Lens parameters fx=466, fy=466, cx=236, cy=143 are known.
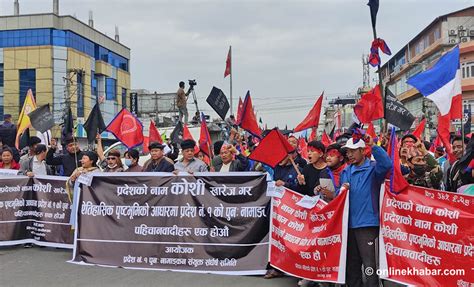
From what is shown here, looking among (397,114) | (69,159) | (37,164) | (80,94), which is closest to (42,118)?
(37,164)

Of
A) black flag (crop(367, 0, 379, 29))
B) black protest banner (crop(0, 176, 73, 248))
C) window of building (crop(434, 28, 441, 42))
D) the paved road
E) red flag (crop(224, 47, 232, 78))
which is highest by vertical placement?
→ window of building (crop(434, 28, 441, 42))

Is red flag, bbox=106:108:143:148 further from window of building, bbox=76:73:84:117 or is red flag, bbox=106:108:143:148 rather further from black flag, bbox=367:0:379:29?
window of building, bbox=76:73:84:117

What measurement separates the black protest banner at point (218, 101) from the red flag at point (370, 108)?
2942 millimetres

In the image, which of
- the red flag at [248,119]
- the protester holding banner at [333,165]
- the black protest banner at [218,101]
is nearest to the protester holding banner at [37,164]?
the black protest banner at [218,101]

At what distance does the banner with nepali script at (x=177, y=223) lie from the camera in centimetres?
593

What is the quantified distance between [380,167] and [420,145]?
67.5 inches

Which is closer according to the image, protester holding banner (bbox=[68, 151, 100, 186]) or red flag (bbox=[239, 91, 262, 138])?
protester holding banner (bbox=[68, 151, 100, 186])

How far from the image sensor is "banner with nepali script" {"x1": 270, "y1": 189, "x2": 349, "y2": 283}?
4.81 m

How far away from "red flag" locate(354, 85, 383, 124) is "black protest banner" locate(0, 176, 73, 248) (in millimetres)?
5693

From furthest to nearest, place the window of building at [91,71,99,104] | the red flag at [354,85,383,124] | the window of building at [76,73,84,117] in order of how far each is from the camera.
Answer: the window of building at [91,71,99,104], the window of building at [76,73,84,117], the red flag at [354,85,383,124]

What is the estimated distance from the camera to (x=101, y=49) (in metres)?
61.7

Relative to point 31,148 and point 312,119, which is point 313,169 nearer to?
point 312,119

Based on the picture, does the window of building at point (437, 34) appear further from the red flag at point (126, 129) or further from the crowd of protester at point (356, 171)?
the crowd of protester at point (356, 171)

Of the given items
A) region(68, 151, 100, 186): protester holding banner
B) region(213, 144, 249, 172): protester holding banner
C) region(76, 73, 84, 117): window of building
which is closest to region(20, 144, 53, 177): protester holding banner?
region(68, 151, 100, 186): protester holding banner
